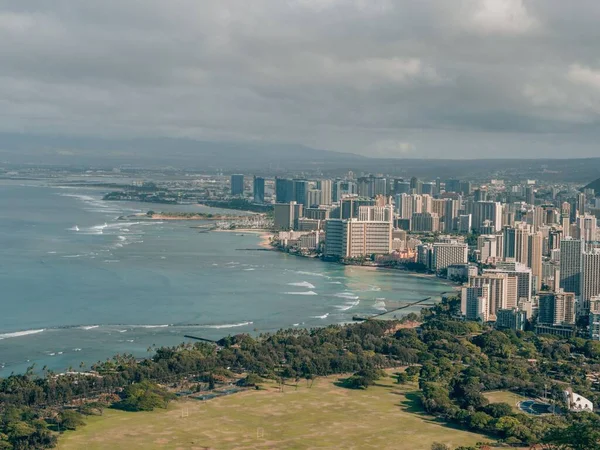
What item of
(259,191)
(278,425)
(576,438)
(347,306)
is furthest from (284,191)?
(576,438)

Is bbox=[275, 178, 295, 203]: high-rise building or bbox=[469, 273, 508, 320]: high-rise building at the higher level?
bbox=[275, 178, 295, 203]: high-rise building

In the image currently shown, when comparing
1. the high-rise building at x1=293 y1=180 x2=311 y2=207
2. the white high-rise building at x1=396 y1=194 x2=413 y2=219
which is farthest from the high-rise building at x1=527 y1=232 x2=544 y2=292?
the high-rise building at x1=293 y1=180 x2=311 y2=207

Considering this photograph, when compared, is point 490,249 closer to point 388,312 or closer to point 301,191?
point 388,312

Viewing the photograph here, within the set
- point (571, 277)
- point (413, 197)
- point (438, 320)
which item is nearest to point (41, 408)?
point (438, 320)

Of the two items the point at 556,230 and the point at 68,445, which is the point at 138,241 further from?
the point at 68,445

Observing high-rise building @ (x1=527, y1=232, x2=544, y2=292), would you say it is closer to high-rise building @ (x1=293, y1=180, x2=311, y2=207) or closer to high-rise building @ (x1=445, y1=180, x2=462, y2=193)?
high-rise building @ (x1=293, y1=180, x2=311, y2=207)

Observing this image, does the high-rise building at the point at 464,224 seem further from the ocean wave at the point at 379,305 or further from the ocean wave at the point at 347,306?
the ocean wave at the point at 347,306
